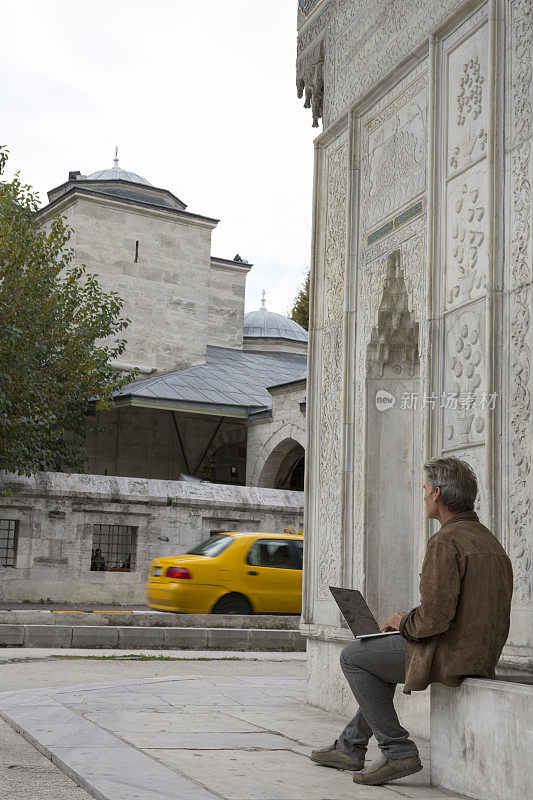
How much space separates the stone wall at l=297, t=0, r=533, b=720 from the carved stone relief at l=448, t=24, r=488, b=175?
0.01m

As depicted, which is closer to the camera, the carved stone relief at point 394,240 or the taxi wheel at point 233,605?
the carved stone relief at point 394,240

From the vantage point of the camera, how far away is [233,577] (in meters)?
16.2

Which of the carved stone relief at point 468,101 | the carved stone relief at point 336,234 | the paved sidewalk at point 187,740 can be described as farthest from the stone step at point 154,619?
the carved stone relief at point 468,101

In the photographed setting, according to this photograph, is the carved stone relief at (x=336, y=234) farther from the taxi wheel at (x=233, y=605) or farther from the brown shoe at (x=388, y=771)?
the taxi wheel at (x=233, y=605)

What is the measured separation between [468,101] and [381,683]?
Answer: 400cm

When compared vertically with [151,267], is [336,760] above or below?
below

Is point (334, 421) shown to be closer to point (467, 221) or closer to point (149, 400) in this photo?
point (467, 221)

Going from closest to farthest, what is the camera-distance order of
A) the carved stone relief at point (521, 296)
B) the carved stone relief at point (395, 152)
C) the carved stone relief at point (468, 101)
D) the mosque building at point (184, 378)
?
1. the carved stone relief at point (521, 296)
2. the carved stone relief at point (468, 101)
3. the carved stone relief at point (395, 152)
4. the mosque building at point (184, 378)

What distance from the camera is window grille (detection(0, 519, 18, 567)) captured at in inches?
769

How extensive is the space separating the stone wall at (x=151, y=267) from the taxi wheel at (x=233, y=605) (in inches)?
730

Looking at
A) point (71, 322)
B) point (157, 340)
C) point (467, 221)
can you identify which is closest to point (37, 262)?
point (71, 322)

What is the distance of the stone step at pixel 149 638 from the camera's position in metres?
13.4

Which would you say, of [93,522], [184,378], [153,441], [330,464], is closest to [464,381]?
[330,464]

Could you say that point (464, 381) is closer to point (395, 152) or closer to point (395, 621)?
point (395, 621)
